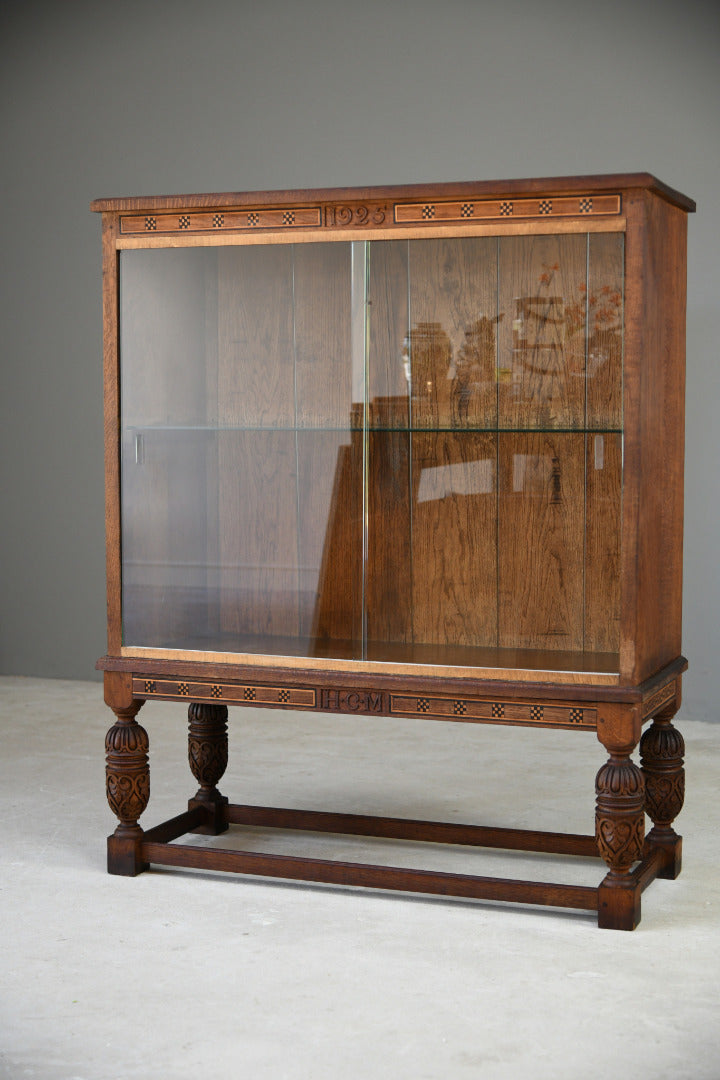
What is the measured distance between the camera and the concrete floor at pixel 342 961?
252 cm

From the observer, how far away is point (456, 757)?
503cm

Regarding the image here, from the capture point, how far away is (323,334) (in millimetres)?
3473

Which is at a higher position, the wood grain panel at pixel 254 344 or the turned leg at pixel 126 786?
the wood grain panel at pixel 254 344

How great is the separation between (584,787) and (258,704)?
158 cm

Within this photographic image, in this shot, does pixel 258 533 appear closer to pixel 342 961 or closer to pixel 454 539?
pixel 454 539

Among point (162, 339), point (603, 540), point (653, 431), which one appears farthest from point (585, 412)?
point (162, 339)

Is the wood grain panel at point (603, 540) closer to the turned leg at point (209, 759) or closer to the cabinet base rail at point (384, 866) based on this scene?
the cabinet base rail at point (384, 866)

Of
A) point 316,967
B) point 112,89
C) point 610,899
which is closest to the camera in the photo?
point 316,967

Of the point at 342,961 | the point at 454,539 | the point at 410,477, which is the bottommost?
the point at 342,961

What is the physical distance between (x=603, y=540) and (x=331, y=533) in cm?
70

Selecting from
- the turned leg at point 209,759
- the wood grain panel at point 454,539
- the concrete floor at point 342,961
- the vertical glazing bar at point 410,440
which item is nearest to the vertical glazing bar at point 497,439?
the wood grain panel at point 454,539

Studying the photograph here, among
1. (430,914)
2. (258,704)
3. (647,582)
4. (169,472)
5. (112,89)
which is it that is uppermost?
(112,89)

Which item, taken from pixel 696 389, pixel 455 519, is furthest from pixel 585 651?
pixel 696 389

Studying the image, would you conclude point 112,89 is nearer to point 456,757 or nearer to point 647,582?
point 456,757
